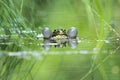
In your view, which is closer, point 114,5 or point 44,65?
point 44,65

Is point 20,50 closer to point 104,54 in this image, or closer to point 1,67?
point 1,67

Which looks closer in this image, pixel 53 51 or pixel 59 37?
pixel 53 51

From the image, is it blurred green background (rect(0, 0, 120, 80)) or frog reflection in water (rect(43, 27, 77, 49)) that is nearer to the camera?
blurred green background (rect(0, 0, 120, 80))

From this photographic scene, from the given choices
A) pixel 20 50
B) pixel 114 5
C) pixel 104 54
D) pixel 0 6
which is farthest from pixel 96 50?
pixel 114 5

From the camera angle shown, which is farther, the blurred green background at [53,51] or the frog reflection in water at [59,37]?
the frog reflection in water at [59,37]
